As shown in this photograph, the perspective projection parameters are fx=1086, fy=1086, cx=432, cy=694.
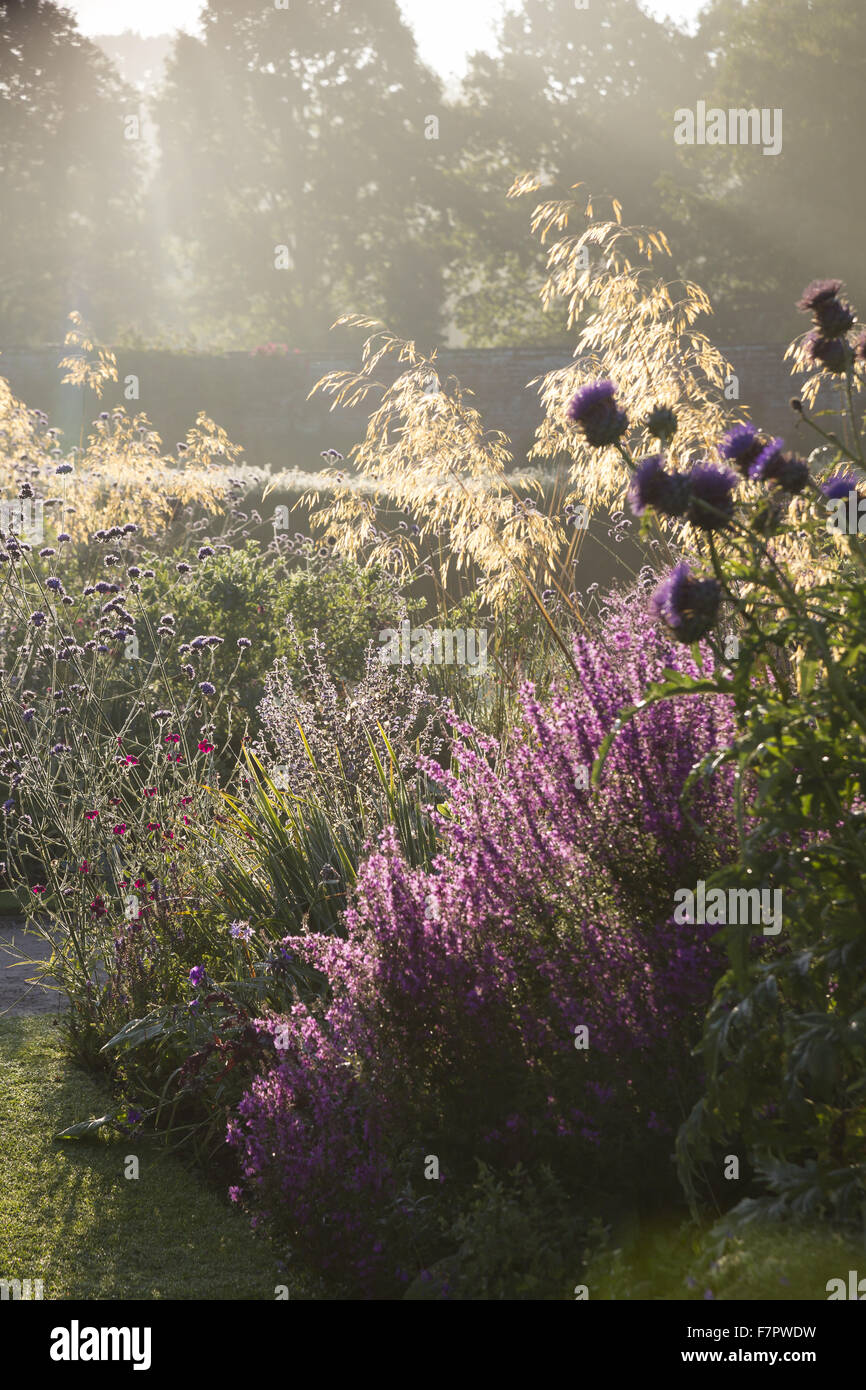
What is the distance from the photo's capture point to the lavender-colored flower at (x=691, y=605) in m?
1.96

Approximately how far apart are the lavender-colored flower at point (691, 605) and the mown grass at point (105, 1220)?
5.87 ft

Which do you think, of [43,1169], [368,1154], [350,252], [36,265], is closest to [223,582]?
[43,1169]

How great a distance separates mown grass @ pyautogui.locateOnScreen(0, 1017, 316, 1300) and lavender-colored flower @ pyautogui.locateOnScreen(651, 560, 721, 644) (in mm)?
1789

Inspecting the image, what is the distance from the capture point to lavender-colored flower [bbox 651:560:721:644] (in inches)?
77.1

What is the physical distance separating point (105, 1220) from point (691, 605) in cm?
235

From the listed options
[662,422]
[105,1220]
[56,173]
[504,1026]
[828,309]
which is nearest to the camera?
[662,422]

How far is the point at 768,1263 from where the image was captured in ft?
5.93

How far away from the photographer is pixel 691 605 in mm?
1973

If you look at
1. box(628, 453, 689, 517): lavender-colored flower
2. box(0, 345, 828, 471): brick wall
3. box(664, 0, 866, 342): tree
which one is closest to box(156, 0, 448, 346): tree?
box(664, 0, 866, 342): tree

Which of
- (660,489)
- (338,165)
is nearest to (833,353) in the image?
(660,489)

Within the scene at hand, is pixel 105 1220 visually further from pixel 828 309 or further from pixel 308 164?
pixel 308 164
